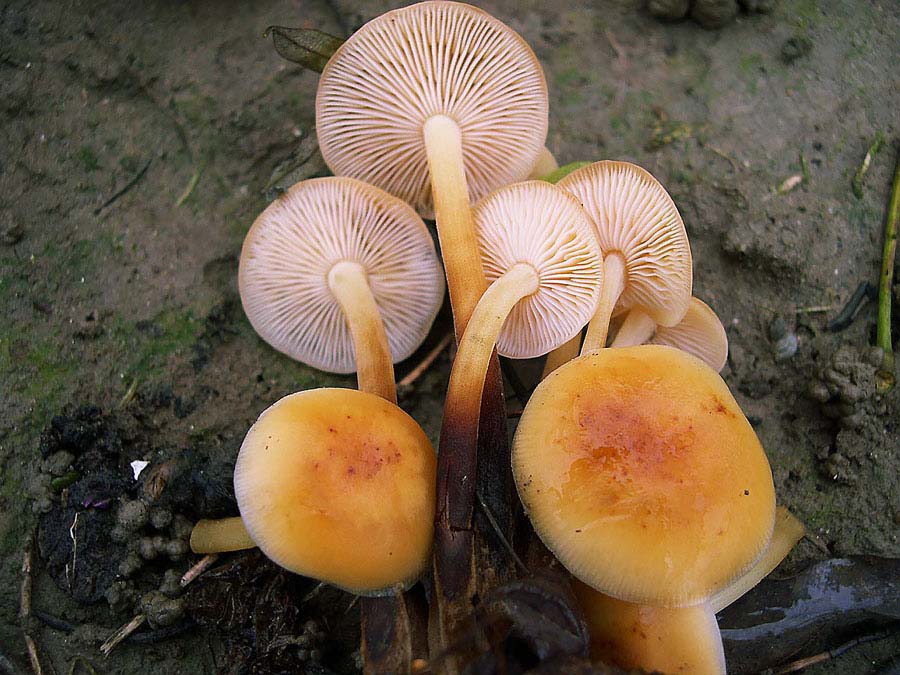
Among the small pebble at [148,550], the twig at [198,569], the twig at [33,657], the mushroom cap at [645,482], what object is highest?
the mushroom cap at [645,482]

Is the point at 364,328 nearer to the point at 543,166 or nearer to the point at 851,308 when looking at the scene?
the point at 543,166

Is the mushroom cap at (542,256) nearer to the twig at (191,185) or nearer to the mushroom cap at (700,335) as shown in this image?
the mushroom cap at (700,335)

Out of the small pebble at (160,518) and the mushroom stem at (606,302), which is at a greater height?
the mushroom stem at (606,302)

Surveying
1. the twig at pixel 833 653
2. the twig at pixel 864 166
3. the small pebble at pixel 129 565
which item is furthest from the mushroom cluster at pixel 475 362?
the twig at pixel 864 166

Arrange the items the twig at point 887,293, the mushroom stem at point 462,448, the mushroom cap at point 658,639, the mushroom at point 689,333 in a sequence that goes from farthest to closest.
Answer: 1. the twig at point 887,293
2. the mushroom at point 689,333
3. the mushroom stem at point 462,448
4. the mushroom cap at point 658,639

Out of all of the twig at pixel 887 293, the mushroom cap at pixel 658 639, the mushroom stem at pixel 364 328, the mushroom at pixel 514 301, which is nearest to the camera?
the mushroom cap at pixel 658 639

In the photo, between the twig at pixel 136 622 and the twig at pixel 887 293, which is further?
the twig at pixel 887 293
